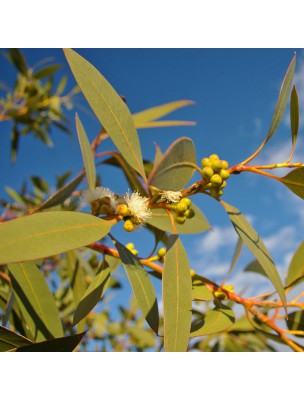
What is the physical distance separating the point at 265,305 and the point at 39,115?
9.55 ft

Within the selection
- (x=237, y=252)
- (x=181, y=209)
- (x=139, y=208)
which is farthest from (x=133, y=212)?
(x=237, y=252)

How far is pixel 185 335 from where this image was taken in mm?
833

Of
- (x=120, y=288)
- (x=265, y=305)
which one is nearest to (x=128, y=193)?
(x=265, y=305)

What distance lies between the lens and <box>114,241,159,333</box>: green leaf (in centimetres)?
91

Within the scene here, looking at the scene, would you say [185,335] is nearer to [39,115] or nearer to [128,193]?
[128,193]

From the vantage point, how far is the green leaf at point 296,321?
1.37m

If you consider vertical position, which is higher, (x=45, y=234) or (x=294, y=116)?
(x=294, y=116)

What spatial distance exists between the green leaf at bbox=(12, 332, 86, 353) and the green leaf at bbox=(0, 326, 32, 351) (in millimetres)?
13

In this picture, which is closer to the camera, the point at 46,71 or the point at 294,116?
the point at 294,116

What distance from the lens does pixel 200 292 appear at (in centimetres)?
111

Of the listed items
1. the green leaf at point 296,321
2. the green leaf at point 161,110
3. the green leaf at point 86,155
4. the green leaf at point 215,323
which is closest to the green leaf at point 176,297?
the green leaf at point 215,323

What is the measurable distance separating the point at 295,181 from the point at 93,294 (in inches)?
21.7

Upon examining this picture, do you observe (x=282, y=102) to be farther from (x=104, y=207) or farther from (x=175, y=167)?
(x=104, y=207)

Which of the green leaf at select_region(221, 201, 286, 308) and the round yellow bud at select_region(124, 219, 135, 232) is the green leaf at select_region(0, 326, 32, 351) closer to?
the round yellow bud at select_region(124, 219, 135, 232)
